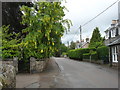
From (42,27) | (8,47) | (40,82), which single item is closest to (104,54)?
(42,27)

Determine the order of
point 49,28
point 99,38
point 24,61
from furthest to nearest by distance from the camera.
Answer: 1. point 99,38
2. point 24,61
3. point 49,28

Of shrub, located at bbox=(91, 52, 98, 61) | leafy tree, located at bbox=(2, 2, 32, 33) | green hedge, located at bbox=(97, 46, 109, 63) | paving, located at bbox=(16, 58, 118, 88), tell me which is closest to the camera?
paving, located at bbox=(16, 58, 118, 88)

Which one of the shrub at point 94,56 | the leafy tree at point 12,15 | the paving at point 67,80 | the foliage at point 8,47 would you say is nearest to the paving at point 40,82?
the paving at point 67,80

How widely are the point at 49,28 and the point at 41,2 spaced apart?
2.51m

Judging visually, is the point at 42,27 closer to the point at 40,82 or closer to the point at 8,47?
the point at 8,47

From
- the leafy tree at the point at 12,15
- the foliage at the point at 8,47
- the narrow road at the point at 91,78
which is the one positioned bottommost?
the narrow road at the point at 91,78

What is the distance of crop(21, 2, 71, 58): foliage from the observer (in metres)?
12.8

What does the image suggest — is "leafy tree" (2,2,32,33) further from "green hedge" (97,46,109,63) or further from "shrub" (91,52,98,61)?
"shrub" (91,52,98,61)

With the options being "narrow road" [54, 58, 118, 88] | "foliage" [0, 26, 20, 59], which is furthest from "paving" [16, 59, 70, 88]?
"foliage" [0, 26, 20, 59]

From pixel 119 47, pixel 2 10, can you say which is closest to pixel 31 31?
pixel 2 10

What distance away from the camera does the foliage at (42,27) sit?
1275 cm

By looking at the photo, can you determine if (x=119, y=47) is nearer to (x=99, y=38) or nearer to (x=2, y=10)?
(x=2, y=10)

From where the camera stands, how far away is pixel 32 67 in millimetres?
13000

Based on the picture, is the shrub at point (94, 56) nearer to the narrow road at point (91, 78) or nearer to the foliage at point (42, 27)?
the narrow road at point (91, 78)
